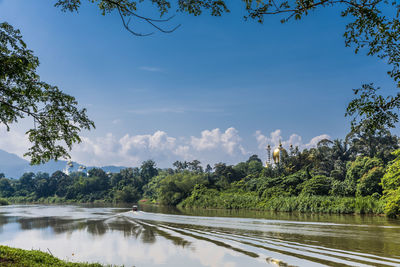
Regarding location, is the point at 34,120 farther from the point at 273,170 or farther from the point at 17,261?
the point at 273,170

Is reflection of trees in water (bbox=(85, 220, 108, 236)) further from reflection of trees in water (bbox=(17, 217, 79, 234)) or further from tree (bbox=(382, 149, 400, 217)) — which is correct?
tree (bbox=(382, 149, 400, 217))

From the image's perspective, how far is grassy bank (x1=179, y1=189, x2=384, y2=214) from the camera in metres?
25.8

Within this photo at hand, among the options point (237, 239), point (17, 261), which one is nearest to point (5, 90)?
point (17, 261)

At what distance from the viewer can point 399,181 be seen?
2203cm

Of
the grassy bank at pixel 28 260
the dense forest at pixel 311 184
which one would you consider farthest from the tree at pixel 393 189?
the grassy bank at pixel 28 260

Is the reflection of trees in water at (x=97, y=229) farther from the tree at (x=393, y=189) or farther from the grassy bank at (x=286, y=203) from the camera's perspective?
the grassy bank at (x=286, y=203)

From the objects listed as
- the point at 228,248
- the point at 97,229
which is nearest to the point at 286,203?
the point at 97,229

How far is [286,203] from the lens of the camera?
3256 cm

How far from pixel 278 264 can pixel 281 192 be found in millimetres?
28132

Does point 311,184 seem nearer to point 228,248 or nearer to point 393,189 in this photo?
point 393,189

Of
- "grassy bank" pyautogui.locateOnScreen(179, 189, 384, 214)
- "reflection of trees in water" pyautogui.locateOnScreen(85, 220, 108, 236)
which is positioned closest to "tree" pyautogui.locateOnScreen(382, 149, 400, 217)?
"grassy bank" pyautogui.locateOnScreen(179, 189, 384, 214)

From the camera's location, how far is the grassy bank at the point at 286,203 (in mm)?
25812

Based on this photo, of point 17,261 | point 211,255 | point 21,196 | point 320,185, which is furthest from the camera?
point 21,196

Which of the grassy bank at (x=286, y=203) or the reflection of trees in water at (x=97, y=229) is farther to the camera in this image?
the grassy bank at (x=286, y=203)
